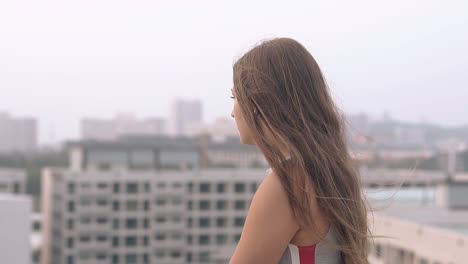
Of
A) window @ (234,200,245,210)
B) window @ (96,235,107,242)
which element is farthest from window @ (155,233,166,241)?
window @ (234,200,245,210)

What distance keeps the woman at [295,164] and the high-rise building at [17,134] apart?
191 ft

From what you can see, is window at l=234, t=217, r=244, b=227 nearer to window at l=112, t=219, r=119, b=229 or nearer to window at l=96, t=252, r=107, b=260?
window at l=112, t=219, r=119, b=229

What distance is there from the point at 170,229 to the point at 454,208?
13.1m

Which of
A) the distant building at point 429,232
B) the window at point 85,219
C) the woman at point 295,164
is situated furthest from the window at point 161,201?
the woman at point 295,164

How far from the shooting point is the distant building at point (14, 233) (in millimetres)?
5875

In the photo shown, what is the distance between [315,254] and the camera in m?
0.86

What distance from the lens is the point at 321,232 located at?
2.83 feet

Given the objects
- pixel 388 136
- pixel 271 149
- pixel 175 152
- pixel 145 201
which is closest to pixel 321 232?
pixel 271 149

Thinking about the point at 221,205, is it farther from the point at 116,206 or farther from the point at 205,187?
the point at 116,206

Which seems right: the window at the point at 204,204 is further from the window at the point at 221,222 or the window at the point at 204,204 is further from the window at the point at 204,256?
the window at the point at 204,256

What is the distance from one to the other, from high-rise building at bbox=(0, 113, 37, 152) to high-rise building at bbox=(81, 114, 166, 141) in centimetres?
709

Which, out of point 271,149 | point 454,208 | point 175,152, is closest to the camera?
point 271,149

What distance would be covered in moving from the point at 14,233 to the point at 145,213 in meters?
20.6

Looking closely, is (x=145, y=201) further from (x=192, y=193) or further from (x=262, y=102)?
(x=262, y=102)
